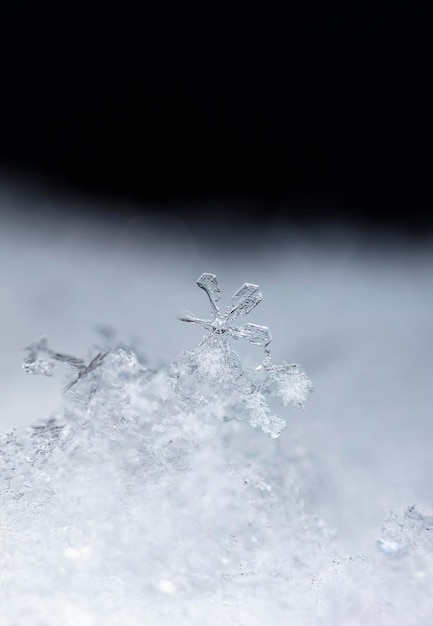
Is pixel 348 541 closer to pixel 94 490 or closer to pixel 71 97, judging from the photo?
pixel 94 490

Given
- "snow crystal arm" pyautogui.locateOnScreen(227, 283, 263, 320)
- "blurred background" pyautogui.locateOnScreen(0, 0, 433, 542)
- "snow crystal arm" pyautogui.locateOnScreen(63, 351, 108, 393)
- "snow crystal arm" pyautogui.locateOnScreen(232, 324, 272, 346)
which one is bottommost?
"snow crystal arm" pyautogui.locateOnScreen(63, 351, 108, 393)

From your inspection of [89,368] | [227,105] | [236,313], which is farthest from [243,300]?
[227,105]

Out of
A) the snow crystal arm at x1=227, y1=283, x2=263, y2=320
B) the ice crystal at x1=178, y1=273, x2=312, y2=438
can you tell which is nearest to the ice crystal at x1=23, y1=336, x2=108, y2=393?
the ice crystal at x1=178, y1=273, x2=312, y2=438

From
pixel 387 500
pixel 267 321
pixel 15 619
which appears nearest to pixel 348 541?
pixel 387 500

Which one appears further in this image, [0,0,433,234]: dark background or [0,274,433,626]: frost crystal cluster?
[0,0,433,234]: dark background

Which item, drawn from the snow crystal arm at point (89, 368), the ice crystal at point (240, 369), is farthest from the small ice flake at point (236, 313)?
the snow crystal arm at point (89, 368)

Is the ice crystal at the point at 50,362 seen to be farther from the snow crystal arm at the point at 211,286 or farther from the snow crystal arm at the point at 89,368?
the snow crystal arm at the point at 211,286

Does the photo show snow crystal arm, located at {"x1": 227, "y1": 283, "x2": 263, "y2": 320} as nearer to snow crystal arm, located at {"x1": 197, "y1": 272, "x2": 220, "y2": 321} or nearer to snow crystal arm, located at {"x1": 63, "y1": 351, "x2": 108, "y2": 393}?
snow crystal arm, located at {"x1": 197, "y1": 272, "x2": 220, "y2": 321}

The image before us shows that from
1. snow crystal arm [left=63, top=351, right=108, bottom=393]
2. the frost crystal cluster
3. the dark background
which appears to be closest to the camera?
the frost crystal cluster

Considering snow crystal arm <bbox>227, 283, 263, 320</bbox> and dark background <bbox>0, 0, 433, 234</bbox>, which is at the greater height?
dark background <bbox>0, 0, 433, 234</bbox>
